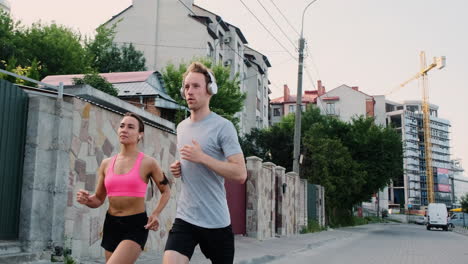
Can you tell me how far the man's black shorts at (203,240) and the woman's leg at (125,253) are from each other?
2.19 feet

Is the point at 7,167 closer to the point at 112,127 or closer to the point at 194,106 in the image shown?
the point at 112,127

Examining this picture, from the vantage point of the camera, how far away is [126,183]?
154 inches

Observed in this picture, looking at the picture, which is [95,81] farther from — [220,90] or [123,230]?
[123,230]

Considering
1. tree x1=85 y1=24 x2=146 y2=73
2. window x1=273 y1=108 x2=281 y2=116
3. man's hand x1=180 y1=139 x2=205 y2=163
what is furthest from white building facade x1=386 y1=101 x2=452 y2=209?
man's hand x1=180 y1=139 x2=205 y2=163

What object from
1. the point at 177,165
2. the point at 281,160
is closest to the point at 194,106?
the point at 177,165

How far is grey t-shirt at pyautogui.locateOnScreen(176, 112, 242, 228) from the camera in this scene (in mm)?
3096

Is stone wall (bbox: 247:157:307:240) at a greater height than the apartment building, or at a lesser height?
lesser

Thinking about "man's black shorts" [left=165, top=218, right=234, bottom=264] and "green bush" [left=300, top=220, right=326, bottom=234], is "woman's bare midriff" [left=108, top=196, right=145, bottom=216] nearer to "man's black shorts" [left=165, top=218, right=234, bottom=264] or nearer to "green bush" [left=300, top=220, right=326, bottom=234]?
"man's black shorts" [left=165, top=218, right=234, bottom=264]

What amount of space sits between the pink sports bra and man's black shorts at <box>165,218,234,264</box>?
0.87 m

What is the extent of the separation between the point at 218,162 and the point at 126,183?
1.20 metres

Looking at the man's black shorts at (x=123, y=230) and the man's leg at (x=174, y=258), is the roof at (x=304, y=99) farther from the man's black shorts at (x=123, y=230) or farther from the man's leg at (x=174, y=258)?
the man's leg at (x=174, y=258)

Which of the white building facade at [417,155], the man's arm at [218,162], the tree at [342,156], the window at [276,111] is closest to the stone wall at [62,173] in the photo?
the man's arm at [218,162]

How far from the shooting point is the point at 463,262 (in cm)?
1238

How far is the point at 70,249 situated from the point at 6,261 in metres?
1.10
